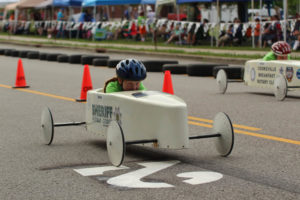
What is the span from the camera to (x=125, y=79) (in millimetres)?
7234

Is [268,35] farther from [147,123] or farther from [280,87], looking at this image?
[147,123]

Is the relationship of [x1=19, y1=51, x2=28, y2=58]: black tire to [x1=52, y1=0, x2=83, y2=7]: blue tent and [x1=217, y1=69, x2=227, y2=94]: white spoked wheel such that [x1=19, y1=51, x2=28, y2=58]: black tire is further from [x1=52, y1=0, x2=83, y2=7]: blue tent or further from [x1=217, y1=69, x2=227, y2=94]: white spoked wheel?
[x1=217, y1=69, x2=227, y2=94]: white spoked wheel

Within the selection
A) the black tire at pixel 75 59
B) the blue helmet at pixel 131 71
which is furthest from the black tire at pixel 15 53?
the blue helmet at pixel 131 71

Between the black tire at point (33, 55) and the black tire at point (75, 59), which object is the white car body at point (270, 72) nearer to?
the black tire at point (75, 59)

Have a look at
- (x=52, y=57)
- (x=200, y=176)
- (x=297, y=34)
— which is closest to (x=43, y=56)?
(x=52, y=57)

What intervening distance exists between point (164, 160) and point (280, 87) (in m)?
5.85

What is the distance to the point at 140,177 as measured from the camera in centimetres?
594

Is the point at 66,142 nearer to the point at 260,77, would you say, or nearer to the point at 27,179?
the point at 27,179

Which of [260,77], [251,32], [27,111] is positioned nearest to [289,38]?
[251,32]

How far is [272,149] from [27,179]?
276 centimetres

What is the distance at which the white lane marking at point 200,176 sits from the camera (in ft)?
18.9

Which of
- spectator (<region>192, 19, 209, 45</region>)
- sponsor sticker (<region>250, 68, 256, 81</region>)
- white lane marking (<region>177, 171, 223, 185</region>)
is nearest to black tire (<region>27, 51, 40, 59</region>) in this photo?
spectator (<region>192, 19, 209, 45</region>)

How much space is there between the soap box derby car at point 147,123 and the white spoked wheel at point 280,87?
210 inches

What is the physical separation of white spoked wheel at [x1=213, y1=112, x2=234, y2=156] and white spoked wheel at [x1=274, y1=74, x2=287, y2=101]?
536 centimetres
